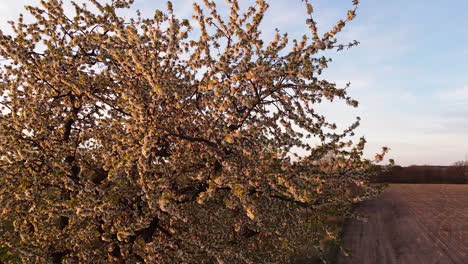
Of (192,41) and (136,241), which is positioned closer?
(136,241)

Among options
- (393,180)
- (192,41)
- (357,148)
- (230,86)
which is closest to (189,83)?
(192,41)

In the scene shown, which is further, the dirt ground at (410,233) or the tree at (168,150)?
the dirt ground at (410,233)

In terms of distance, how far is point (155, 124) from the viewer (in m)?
8.74

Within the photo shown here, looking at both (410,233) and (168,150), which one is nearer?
(168,150)

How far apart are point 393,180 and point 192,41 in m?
75.6

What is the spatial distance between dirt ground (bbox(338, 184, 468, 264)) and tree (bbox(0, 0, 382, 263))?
10241 millimetres

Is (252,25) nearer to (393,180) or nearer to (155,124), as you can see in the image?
(155,124)

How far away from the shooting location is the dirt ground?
82.0 ft

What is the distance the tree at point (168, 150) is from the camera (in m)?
8.43

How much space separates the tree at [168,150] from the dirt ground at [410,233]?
10.2 meters

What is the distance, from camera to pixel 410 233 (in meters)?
31.5

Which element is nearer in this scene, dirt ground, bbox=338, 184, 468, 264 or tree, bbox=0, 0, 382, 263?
tree, bbox=0, 0, 382, 263

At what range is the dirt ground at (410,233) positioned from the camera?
2498cm

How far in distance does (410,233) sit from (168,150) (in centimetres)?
2868
